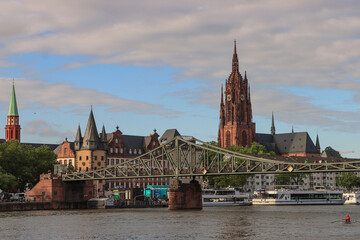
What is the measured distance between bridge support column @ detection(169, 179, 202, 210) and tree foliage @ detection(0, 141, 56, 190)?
108 ft

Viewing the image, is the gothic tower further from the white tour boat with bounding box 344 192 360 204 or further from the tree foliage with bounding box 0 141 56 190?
the white tour boat with bounding box 344 192 360 204

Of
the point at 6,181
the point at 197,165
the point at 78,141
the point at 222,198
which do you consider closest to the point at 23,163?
the point at 6,181

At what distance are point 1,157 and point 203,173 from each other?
1709 inches

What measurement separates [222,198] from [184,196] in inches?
1363

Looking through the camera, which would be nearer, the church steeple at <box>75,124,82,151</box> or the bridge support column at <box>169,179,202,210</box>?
the bridge support column at <box>169,179,202,210</box>

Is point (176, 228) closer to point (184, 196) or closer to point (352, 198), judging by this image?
point (184, 196)

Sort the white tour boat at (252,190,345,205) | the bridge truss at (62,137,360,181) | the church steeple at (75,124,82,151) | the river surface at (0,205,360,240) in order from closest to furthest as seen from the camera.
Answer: the river surface at (0,205,360,240), the bridge truss at (62,137,360,181), the white tour boat at (252,190,345,205), the church steeple at (75,124,82,151)

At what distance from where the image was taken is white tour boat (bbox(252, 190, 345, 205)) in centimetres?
15738

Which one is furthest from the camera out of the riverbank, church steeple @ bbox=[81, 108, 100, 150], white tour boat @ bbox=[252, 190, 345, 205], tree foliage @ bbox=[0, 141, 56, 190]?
church steeple @ bbox=[81, 108, 100, 150]

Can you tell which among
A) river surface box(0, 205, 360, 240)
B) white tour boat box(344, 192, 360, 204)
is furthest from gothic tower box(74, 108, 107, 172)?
river surface box(0, 205, 360, 240)

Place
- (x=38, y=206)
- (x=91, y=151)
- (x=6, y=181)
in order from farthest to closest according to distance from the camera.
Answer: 1. (x=91, y=151)
2. (x=6, y=181)
3. (x=38, y=206)

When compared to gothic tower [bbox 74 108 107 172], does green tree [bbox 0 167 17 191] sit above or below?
below

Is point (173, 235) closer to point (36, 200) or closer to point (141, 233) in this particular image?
point (141, 233)

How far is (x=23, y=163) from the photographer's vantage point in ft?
460
